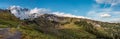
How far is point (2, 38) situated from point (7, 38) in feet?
6.77

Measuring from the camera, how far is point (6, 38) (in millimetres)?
85312

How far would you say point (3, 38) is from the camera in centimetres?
8581

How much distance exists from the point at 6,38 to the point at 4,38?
83cm

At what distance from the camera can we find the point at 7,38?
85.1 m

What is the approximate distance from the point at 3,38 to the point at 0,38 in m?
1.12

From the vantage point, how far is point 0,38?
8512 centimetres

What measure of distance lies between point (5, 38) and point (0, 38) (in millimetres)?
1709

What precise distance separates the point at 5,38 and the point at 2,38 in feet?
4.05

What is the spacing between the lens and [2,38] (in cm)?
8581

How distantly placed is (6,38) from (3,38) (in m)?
1.27

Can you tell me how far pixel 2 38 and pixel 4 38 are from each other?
0.77m

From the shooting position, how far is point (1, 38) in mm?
85438

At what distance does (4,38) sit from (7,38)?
4.28 ft
